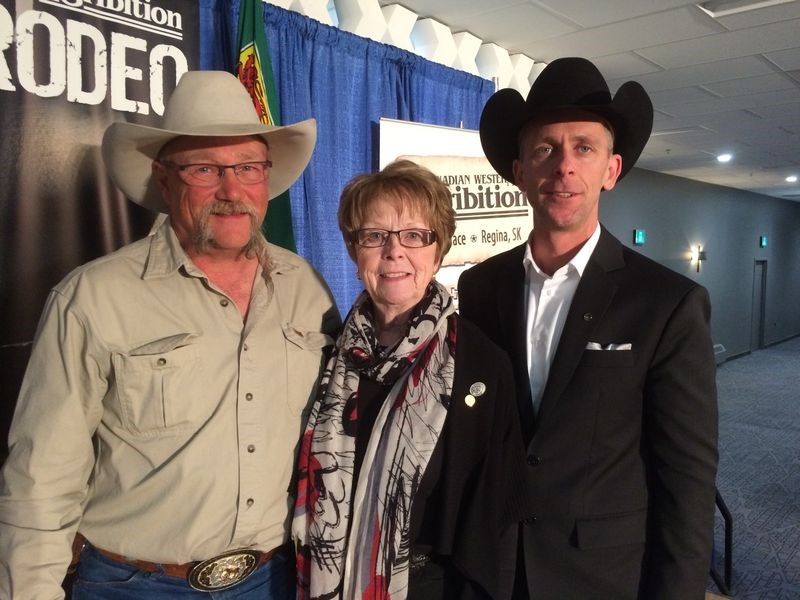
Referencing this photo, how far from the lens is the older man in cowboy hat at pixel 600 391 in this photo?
45.0 inches

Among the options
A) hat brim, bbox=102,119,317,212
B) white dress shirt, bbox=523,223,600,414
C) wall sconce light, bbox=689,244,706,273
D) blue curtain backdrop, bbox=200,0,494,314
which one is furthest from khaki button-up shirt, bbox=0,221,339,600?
wall sconce light, bbox=689,244,706,273

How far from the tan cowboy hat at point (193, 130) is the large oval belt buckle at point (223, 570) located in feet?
2.86

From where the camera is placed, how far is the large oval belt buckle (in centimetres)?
115

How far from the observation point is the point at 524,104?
4.63ft

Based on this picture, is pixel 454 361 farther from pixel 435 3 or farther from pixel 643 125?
pixel 435 3

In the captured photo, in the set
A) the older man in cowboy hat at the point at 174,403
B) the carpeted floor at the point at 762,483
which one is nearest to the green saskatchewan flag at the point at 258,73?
the older man in cowboy hat at the point at 174,403

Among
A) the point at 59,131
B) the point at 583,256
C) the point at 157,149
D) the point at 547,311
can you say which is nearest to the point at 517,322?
the point at 547,311

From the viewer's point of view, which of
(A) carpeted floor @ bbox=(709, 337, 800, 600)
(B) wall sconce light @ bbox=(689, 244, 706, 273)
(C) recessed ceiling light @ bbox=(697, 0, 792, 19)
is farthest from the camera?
(B) wall sconce light @ bbox=(689, 244, 706, 273)

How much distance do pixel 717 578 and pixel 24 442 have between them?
119 inches

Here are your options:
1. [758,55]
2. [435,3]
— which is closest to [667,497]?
[435,3]

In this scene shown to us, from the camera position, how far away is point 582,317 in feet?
4.04

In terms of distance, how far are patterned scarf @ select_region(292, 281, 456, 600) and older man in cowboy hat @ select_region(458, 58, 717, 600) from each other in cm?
22

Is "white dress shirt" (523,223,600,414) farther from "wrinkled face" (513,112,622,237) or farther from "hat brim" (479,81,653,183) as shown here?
"hat brim" (479,81,653,183)

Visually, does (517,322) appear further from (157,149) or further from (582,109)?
(157,149)
